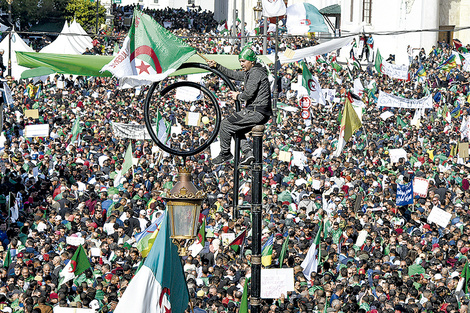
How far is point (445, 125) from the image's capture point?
84.2 feet

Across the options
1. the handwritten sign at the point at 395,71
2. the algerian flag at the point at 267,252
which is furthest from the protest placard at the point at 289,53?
the algerian flag at the point at 267,252

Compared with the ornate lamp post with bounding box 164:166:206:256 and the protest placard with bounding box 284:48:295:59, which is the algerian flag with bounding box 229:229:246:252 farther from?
the protest placard with bounding box 284:48:295:59

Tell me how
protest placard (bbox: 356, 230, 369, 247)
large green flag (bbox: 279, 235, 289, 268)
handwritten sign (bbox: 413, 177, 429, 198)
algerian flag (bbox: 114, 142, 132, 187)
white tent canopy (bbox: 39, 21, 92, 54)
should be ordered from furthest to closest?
white tent canopy (bbox: 39, 21, 92, 54) < algerian flag (bbox: 114, 142, 132, 187) < handwritten sign (bbox: 413, 177, 429, 198) < protest placard (bbox: 356, 230, 369, 247) < large green flag (bbox: 279, 235, 289, 268)

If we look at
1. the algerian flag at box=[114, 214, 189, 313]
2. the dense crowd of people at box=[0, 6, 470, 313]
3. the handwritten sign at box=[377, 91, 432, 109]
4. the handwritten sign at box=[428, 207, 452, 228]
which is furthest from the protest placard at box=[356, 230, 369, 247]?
the handwritten sign at box=[377, 91, 432, 109]

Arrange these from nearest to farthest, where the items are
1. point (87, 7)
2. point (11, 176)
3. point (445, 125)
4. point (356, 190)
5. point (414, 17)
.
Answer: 1. point (356, 190)
2. point (11, 176)
3. point (445, 125)
4. point (414, 17)
5. point (87, 7)

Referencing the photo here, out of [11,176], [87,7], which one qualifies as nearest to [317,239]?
[11,176]

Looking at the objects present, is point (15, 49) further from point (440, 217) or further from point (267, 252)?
point (440, 217)

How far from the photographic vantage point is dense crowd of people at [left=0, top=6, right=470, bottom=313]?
43.0ft

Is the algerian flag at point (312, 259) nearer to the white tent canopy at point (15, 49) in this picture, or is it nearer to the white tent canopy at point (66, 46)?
the white tent canopy at point (15, 49)

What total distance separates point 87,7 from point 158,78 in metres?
76.6

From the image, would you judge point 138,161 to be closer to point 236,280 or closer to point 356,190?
point 356,190

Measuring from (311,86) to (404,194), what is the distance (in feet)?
30.4

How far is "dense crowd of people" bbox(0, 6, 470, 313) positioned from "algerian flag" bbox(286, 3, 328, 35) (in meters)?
5.12

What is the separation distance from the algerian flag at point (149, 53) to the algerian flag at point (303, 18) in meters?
23.4
